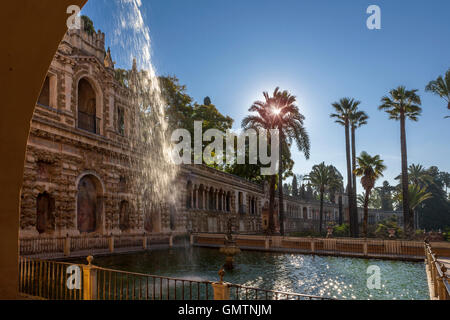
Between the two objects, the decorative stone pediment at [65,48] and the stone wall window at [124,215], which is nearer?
the decorative stone pediment at [65,48]

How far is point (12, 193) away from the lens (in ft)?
13.3

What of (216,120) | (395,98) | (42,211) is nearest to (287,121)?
(395,98)

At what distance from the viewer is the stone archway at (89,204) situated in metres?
20.5

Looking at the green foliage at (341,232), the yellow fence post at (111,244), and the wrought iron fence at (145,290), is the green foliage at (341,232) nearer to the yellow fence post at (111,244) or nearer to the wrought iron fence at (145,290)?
the yellow fence post at (111,244)

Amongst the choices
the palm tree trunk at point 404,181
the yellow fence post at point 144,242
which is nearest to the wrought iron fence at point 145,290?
the yellow fence post at point 144,242

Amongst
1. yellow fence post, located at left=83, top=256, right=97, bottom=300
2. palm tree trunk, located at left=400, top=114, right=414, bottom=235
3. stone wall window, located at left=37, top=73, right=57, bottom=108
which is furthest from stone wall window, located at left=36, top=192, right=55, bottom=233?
palm tree trunk, located at left=400, top=114, right=414, bottom=235

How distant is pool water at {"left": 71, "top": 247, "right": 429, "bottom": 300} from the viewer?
11.9 meters

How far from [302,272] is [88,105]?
1852cm

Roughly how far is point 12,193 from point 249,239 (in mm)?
22661

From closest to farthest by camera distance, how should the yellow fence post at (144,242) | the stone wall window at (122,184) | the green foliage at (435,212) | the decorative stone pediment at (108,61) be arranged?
the yellow fence post at (144,242), the stone wall window at (122,184), the decorative stone pediment at (108,61), the green foliage at (435,212)

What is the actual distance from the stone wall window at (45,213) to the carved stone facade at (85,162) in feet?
0.16

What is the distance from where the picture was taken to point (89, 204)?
69.7 ft
